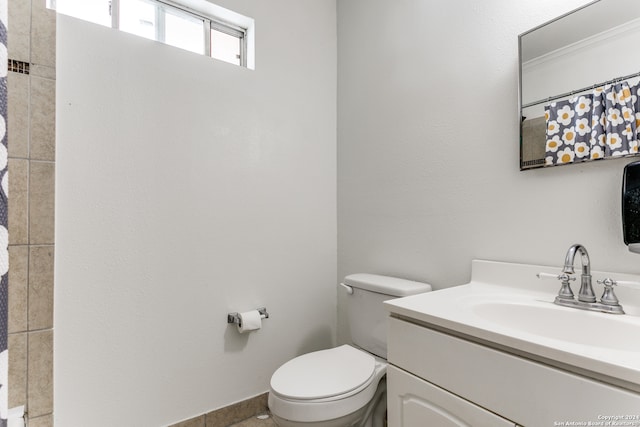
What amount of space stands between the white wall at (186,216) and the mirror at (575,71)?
3.62 ft

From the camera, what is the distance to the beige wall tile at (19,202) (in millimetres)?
1102

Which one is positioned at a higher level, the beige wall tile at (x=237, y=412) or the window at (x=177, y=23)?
the window at (x=177, y=23)

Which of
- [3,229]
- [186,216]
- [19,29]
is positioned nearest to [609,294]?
[3,229]

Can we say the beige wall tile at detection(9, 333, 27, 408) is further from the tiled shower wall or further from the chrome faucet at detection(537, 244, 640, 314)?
the chrome faucet at detection(537, 244, 640, 314)

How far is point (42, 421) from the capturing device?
3.74 ft

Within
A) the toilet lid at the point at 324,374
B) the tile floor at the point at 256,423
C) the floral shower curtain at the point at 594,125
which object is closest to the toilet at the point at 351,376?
the toilet lid at the point at 324,374

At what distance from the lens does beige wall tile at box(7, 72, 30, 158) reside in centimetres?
110

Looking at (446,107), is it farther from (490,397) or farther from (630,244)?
(490,397)

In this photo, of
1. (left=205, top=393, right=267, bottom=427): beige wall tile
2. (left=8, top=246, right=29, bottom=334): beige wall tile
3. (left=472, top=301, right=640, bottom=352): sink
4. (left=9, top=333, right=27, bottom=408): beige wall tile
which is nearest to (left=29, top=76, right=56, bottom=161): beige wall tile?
(left=8, top=246, right=29, bottom=334): beige wall tile

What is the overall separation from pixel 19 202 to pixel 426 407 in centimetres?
152

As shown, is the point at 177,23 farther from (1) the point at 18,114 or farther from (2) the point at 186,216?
(2) the point at 186,216

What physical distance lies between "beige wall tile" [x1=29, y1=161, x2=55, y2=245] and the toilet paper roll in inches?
32.7

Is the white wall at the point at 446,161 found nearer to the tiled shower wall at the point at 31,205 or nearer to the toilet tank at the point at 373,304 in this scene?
the toilet tank at the point at 373,304

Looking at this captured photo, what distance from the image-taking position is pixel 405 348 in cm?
95
